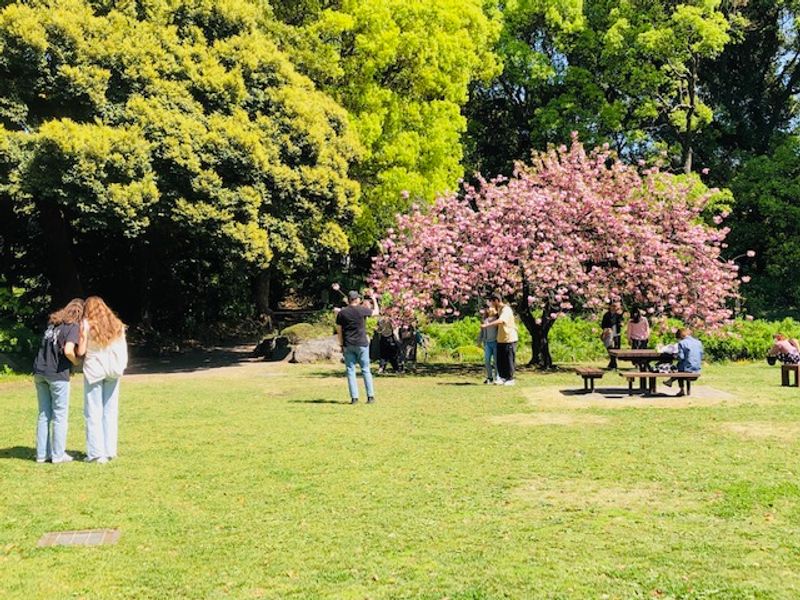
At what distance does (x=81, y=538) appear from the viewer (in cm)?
582

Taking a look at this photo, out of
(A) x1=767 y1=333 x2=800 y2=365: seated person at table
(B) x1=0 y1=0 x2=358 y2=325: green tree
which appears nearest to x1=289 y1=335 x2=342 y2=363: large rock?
(B) x1=0 y1=0 x2=358 y2=325: green tree

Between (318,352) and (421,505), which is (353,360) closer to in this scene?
(421,505)

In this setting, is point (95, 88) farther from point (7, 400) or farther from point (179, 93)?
point (7, 400)

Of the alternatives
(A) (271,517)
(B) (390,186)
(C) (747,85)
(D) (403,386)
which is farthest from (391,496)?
(C) (747,85)

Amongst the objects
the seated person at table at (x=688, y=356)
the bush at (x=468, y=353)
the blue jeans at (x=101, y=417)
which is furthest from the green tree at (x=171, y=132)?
the seated person at table at (x=688, y=356)

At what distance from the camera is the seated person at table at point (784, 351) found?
16844 millimetres

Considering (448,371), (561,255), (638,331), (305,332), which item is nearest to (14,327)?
(305,332)

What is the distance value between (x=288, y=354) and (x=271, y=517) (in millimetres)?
16216

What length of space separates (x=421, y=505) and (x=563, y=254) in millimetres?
11928

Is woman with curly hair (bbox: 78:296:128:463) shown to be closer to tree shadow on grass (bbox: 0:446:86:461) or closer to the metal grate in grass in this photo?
tree shadow on grass (bbox: 0:446:86:461)

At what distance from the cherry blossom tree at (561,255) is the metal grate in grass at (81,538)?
12.2m

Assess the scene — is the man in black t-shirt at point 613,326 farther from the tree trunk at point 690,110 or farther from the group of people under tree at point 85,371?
the tree trunk at point 690,110

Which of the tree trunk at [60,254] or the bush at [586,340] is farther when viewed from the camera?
the tree trunk at [60,254]

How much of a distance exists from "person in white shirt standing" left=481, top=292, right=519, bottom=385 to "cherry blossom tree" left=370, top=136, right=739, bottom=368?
2307 millimetres
